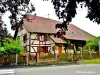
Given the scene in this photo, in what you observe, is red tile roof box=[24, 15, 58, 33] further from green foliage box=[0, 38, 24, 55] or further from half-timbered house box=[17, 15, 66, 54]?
green foliage box=[0, 38, 24, 55]

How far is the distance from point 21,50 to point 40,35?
10265 mm

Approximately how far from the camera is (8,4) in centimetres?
569

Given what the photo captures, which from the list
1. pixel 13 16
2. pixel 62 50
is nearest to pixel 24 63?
pixel 62 50

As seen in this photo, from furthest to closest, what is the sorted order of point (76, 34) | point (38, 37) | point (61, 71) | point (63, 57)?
point (76, 34)
point (38, 37)
point (63, 57)
point (61, 71)

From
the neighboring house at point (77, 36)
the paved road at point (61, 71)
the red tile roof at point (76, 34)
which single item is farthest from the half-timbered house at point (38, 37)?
the paved road at point (61, 71)

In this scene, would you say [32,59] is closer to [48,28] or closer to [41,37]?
[41,37]

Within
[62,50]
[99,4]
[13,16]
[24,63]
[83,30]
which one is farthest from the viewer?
[83,30]

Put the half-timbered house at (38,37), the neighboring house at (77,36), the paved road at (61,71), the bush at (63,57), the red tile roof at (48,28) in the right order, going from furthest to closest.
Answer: the neighboring house at (77,36) < the red tile roof at (48,28) < the half-timbered house at (38,37) < the bush at (63,57) < the paved road at (61,71)

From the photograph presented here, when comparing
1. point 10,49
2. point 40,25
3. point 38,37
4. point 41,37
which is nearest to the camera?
point 10,49

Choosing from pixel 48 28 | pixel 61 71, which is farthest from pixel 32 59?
pixel 61 71

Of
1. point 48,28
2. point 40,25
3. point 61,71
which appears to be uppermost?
point 40,25

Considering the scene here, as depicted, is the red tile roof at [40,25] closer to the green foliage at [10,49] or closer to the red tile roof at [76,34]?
the red tile roof at [76,34]

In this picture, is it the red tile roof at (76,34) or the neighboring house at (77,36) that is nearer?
the neighboring house at (77,36)

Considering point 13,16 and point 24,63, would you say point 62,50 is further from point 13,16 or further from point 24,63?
point 13,16
